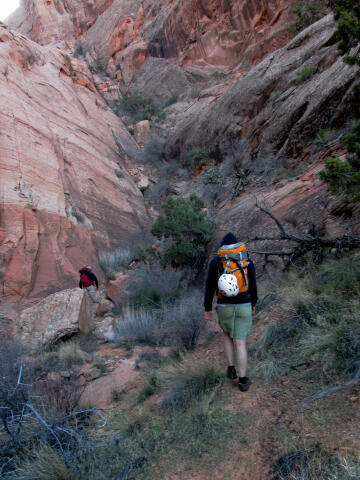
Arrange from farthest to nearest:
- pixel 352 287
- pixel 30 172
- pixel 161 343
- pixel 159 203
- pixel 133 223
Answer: pixel 159 203
pixel 133 223
pixel 30 172
pixel 161 343
pixel 352 287

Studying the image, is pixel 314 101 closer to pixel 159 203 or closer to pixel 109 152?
pixel 159 203

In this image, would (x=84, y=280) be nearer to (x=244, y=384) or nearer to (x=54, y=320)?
(x=54, y=320)

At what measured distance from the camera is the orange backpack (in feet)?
10.7

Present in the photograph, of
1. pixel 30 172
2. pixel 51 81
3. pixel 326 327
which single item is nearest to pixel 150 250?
pixel 30 172

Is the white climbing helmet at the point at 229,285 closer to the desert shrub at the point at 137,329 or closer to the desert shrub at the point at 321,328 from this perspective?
the desert shrub at the point at 321,328

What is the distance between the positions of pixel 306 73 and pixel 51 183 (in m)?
9.96

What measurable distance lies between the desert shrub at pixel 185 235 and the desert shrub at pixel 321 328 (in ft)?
16.4

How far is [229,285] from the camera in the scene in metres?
3.20

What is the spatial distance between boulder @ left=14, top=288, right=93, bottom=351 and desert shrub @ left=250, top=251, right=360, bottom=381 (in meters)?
4.15

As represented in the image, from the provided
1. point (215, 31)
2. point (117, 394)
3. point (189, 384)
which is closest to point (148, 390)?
point (117, 394)

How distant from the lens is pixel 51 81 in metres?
16.7

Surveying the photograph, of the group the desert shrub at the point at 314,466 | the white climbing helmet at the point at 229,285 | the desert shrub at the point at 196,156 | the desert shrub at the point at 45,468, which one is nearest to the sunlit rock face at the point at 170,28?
the desert shrub at the point at 196,156

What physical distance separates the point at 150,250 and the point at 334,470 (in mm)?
9496

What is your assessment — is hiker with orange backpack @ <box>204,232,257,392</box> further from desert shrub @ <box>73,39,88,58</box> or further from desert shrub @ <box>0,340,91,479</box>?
desert shrub @ <box>73,39,88,58</box>
